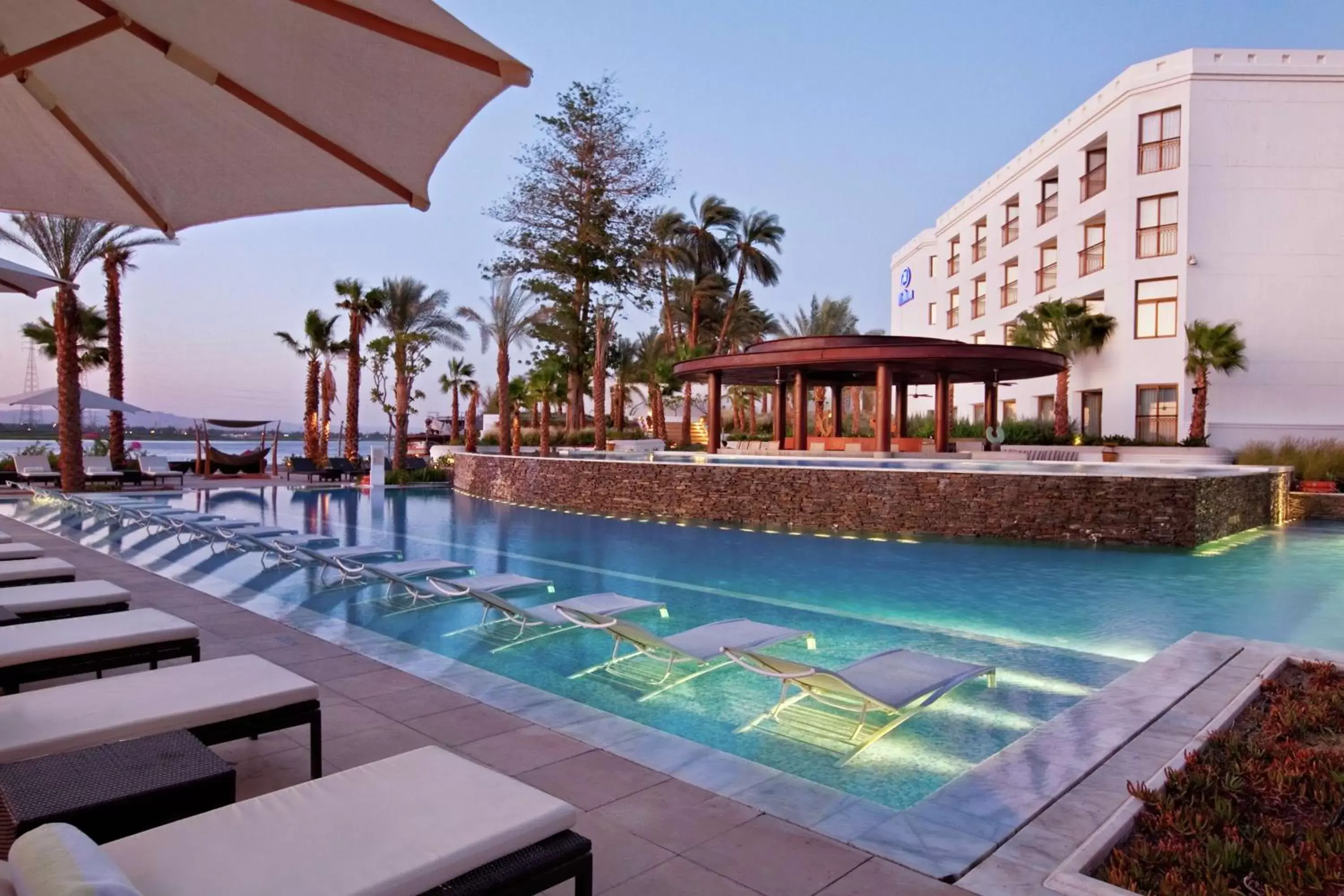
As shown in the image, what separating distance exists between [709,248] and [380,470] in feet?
71.3

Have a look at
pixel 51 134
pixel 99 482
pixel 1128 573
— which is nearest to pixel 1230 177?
pixel 1128 573

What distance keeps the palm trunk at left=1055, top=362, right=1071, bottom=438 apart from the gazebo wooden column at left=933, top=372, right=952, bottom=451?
220 inches

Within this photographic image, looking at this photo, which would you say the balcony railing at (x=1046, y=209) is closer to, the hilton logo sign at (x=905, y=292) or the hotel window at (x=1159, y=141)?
the hotel window at (x=1159, y=141)

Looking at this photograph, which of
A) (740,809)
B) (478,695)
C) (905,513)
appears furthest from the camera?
(905,513)

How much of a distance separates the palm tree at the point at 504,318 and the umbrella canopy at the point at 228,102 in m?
27.1

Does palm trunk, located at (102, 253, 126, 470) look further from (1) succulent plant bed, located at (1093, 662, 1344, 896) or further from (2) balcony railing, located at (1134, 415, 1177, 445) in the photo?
(2) balcony railing, located at (1134, 415, 1177, 445)

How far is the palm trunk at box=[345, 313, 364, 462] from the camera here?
97.7 ft

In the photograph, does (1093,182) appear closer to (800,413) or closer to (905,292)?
(800,413)

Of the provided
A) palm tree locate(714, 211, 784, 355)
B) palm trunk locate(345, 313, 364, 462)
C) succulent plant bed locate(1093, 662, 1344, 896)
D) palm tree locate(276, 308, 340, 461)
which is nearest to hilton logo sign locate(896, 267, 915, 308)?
palm tree locate(714, 211, 784, 355)

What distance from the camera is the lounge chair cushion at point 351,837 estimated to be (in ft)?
6.94

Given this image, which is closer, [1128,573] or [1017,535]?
[1128,573]

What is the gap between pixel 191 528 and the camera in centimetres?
1190

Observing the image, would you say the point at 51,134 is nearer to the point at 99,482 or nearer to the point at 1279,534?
the point at 1279,534

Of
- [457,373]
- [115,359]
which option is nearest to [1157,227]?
[115,359]
